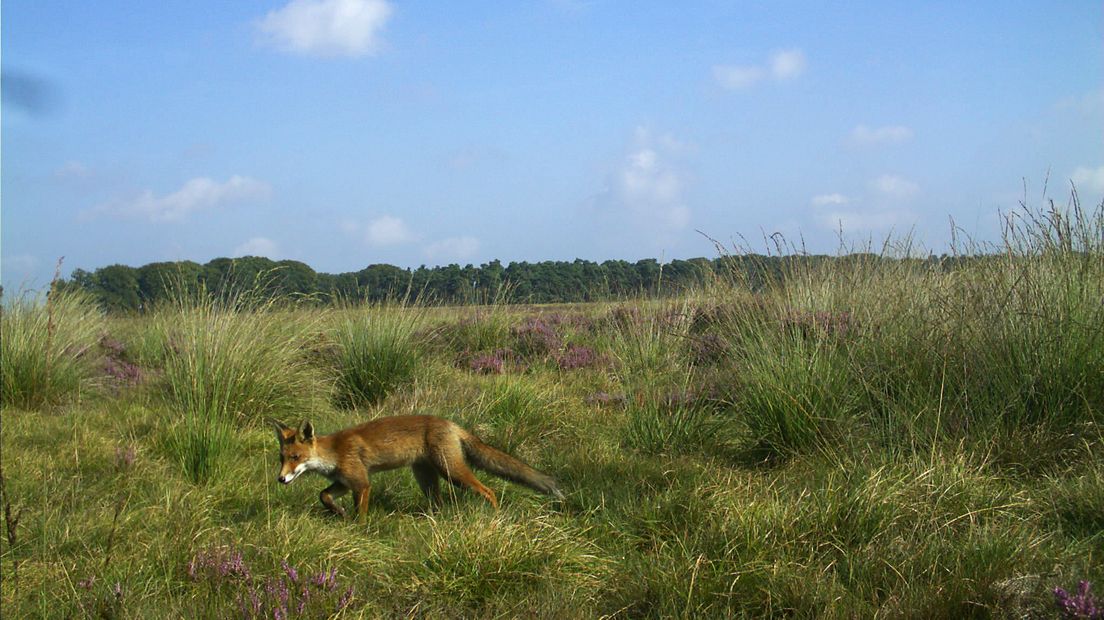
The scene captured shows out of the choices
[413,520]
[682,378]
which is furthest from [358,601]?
[682,378]

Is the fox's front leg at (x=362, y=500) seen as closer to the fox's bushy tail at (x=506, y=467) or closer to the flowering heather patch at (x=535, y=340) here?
the fox's bushy tail at (x=506, y=467)

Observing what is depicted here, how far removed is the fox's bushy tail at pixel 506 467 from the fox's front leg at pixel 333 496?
777 mm

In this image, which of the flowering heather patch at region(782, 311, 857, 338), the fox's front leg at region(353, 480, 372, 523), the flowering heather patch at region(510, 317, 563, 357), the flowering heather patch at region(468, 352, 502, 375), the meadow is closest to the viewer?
the meadow

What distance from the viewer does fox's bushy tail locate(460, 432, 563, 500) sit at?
5059 millimetres

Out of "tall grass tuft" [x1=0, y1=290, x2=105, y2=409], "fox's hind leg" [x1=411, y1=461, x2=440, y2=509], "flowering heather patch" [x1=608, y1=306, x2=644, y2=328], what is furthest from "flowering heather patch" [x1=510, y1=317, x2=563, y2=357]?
"fox's hind leg" [x1=411, y1=461, x2=440, y2=509]

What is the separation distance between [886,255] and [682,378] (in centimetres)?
266

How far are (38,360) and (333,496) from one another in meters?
4.75

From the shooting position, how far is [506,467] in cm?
517

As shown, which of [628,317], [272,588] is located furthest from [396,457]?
[628,317]

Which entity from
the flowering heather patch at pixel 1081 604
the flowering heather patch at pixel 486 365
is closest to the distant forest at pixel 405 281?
the flowering heather patch at pixel 486 365

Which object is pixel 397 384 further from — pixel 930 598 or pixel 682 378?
pixel 930 598

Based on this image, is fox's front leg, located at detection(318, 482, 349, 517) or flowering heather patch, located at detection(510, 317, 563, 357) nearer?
fox's front leg, located at detection(318, 482, 349, 517)

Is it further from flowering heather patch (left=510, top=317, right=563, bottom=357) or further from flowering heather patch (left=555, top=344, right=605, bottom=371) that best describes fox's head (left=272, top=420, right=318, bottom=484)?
flowering heather patch (left=510, top=317, right=563, bottom=357)

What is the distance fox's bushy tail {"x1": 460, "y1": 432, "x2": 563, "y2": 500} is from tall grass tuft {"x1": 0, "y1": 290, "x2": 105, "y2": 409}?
437 cm
